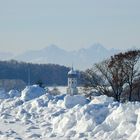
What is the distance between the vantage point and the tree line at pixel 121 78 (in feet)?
129

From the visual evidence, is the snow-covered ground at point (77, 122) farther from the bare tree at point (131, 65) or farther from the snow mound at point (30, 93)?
the bare tree at point (131, 65)

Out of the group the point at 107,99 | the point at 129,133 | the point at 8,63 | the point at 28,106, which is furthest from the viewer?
the point at 8,63

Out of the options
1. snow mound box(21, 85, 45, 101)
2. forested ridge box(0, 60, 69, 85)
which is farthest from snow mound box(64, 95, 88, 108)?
forested ridge box(0, 60, 69, 85)

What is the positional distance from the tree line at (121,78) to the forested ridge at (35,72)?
240ft

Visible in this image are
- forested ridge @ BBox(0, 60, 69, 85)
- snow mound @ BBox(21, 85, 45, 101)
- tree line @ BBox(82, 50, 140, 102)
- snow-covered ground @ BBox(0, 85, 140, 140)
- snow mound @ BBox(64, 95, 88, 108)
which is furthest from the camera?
forested ridge @ BBox(0, 60, 69, 85)

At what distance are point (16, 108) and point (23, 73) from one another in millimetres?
100924

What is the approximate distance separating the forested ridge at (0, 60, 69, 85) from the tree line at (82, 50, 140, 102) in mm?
73107

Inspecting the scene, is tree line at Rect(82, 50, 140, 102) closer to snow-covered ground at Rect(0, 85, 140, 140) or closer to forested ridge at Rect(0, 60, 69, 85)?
snow-covered ground at Rect(0, 85, 140, 140)

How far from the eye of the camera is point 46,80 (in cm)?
12012

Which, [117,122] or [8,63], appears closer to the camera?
[117,122]

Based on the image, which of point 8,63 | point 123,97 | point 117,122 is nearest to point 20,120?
point 117,122

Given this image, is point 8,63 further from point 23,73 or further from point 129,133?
point 129,133

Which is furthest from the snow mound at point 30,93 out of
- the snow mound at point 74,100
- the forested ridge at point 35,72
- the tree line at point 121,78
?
the forested ridge at point 35,72

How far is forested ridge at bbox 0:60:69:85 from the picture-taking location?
11705 centimetres
